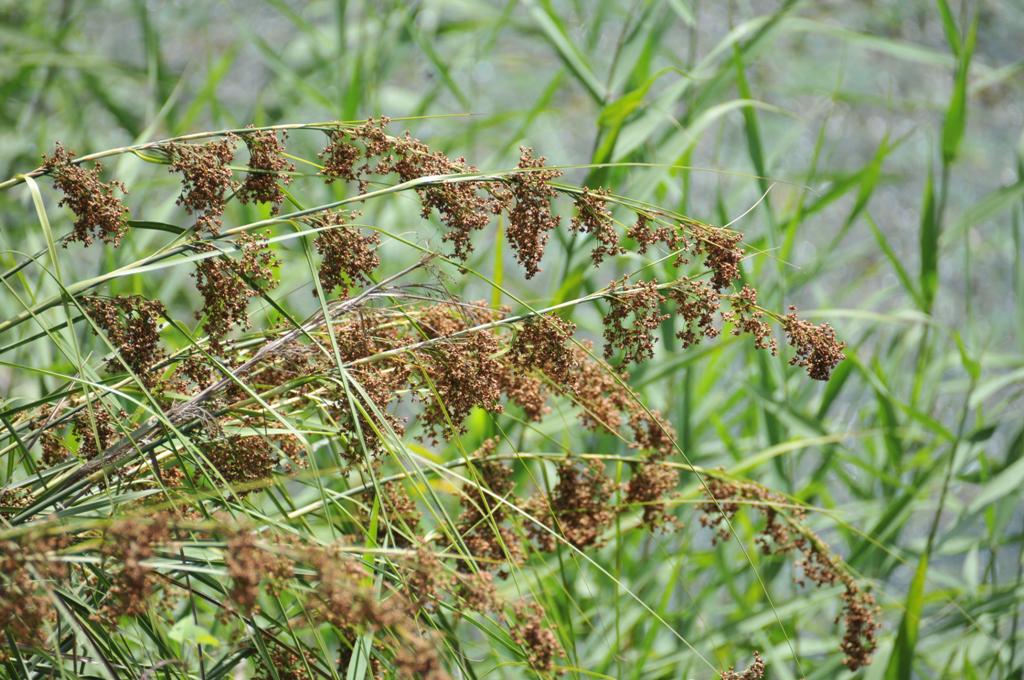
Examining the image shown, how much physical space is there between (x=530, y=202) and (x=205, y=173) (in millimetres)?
154

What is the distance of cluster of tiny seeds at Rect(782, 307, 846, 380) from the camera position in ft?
1.85

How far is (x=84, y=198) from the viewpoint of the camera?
553 mm

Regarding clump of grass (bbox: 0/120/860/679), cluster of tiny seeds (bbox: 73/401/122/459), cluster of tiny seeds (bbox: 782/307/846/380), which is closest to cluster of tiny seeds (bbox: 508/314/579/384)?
clump of grass (bbox: 0/120/860/679)

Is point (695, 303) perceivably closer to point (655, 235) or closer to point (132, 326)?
point (655, 235)

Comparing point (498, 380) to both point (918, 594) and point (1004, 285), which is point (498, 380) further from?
point (1004, 285)

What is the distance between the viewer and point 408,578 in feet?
1.66

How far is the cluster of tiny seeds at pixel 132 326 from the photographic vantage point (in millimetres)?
555

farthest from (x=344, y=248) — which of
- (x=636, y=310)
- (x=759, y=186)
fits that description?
(x=759, y=186)

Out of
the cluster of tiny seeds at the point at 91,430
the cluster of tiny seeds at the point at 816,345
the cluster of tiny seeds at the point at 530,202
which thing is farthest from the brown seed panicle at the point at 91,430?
the cluster of tiny seeds at the point at 816,345

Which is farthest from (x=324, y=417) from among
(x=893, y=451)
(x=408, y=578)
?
(x=893, y=451)

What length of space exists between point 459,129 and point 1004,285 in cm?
127

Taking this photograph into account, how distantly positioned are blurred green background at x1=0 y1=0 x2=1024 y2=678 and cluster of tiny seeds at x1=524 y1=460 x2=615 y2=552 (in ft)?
0.25

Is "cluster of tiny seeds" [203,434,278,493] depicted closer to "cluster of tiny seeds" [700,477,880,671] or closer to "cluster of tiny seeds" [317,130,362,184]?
"cluster of tiny seeds" [317,130,362,184]

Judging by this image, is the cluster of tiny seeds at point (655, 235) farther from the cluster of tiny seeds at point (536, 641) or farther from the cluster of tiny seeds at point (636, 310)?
the cluster of tiny seeds at point (536, 641)
